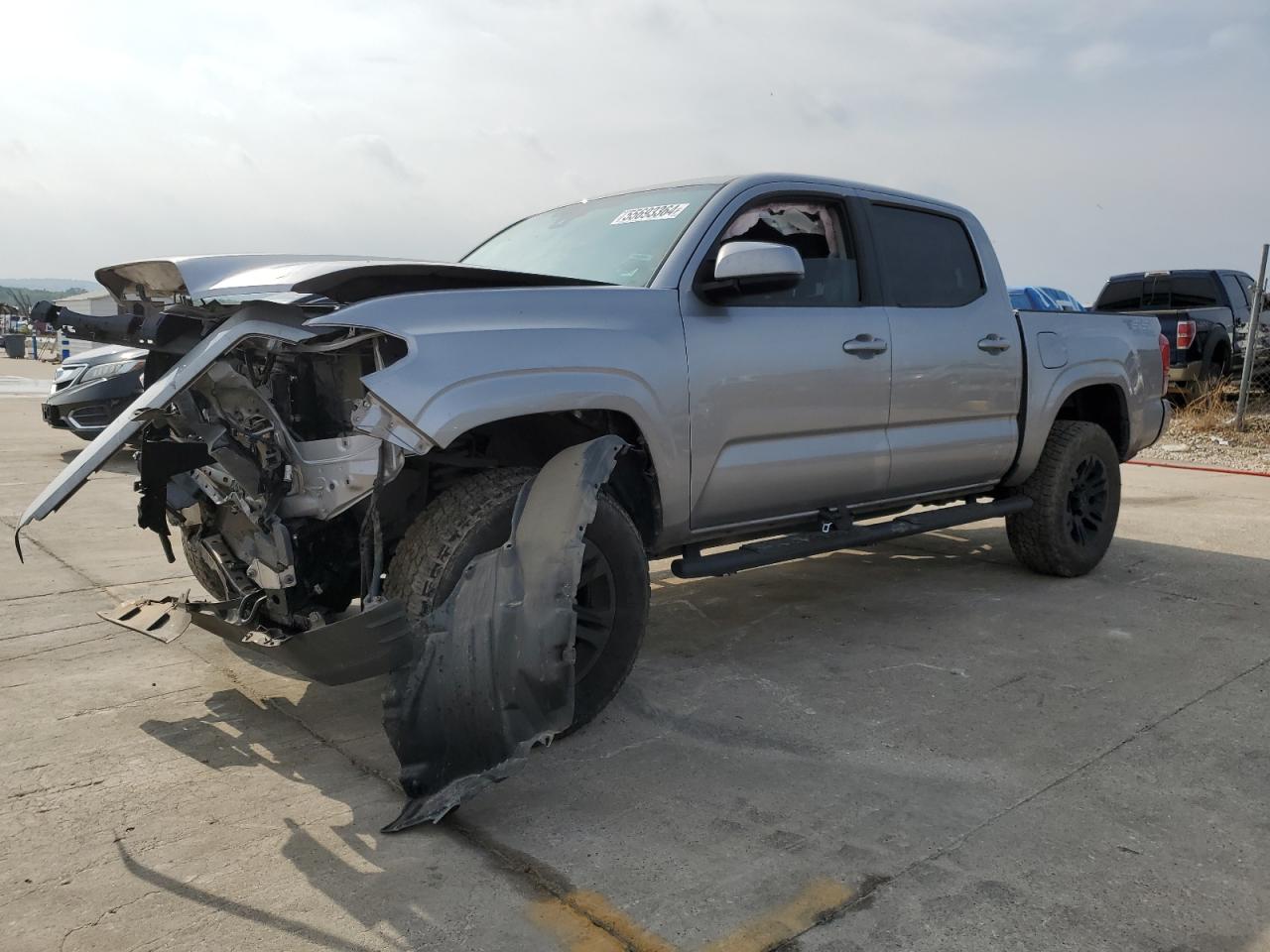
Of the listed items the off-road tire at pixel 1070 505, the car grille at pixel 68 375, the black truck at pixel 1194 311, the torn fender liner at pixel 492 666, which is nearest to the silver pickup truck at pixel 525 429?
the torn fender liner at pixel 492 666

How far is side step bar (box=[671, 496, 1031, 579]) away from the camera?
151 inches

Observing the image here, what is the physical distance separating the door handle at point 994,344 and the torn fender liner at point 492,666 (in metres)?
2.71

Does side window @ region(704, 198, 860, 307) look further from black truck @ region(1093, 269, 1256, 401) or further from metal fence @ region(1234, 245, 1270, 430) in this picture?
black truck @ region(1093, 269, 1256, 401)

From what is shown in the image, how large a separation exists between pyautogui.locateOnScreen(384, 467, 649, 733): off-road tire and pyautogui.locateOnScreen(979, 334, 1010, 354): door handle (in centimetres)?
233

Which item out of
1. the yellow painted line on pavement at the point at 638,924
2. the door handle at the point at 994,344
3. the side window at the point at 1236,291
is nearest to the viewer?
the yellow painted line on pavement at the point at 638,924

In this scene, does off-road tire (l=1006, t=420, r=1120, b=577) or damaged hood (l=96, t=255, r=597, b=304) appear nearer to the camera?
damaged hood (l=96, t=255, r=597, b=304)

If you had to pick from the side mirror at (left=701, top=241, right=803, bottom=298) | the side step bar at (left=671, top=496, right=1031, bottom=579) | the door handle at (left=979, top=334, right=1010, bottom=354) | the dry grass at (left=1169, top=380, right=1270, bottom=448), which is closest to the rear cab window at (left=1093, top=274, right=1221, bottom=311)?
the dry grass at (left=1169, top=380, right=1270, bottom=448)

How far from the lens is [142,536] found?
20.5ft

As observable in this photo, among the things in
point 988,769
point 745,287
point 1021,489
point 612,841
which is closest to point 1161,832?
point 988,769

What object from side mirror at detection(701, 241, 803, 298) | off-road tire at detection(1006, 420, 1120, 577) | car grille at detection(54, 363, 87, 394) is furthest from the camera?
car grille at detection(54, 363, 87, 394)

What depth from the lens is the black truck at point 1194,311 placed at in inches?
491

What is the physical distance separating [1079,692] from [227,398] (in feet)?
10.5

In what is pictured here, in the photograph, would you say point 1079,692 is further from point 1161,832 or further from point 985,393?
point 985,393

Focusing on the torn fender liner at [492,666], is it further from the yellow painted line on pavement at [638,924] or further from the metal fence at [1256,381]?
the metal fence at [1256,381]
